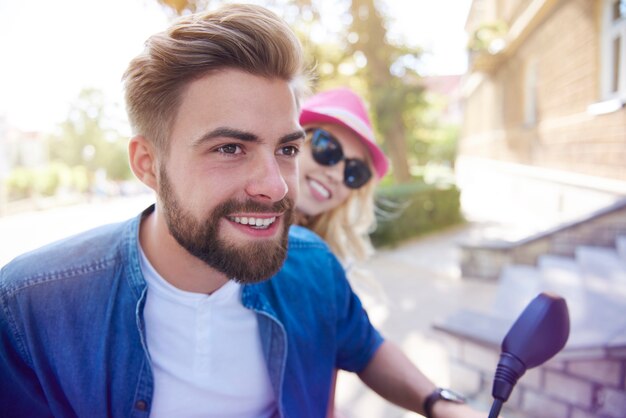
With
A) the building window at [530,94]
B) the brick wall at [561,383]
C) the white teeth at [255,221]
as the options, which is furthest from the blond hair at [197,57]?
the building window at [530,94]

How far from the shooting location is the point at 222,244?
1.26 metres

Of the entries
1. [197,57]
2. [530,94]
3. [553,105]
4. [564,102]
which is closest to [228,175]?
[197,57]

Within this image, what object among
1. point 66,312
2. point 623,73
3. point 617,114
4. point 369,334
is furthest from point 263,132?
point 623,73

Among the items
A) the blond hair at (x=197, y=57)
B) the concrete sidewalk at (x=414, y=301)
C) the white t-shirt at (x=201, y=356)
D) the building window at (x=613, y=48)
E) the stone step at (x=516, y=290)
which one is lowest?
the concrete sidewalk at (x=414, y=301)

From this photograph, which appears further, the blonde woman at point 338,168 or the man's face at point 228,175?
the blonde woman at point 338,168

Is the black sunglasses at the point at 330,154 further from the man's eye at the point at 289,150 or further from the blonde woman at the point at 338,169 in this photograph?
the man's eye at the point at 289,150

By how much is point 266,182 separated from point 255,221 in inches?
4.8

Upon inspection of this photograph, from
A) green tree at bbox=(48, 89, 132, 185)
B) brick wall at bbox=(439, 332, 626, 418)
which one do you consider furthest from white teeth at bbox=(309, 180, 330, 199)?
green tree at bbox=(48, 89, 132, 185)

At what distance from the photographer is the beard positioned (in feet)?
4.09

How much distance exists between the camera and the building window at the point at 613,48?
4.73 metres

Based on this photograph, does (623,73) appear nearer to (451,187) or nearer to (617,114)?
(617,114)

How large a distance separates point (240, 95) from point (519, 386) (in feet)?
8.89

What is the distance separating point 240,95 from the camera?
4.10 feet

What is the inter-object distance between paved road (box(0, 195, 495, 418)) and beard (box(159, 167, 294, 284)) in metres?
0.37
